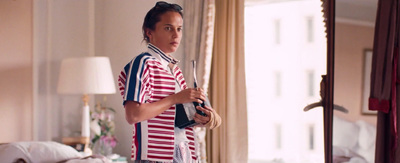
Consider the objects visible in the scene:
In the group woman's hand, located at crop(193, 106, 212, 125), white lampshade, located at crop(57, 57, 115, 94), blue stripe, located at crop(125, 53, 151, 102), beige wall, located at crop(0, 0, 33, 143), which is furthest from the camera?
white lampshade, located at crop(57, 57, 115, 94)

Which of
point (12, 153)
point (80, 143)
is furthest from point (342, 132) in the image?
point (80, 143)

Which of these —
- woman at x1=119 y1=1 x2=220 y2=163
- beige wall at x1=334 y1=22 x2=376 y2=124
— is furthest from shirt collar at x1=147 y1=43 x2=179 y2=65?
beige wall at x1=334 y1=22 x2=376 y2=124

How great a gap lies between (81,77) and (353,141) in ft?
8.21

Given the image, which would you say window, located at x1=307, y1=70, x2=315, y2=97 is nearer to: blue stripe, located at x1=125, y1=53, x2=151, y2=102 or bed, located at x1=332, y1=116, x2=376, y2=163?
bed, located at x1=332, y1=116, x2=376, y2=163

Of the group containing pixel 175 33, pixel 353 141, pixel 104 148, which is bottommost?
pixel 104 148

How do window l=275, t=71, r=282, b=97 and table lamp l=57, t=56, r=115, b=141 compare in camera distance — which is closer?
table lamp l=57, t=56, r=115, b=141

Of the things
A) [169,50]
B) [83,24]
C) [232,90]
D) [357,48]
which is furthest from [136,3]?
[169,50]

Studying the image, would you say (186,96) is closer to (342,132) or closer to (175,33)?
(175,33)

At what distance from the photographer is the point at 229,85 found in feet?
16.2

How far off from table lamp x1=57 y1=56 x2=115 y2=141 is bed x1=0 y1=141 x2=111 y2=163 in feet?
2.89

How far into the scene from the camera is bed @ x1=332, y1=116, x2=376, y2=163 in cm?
285

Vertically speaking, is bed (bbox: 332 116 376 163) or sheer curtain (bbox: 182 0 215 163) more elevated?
sheer curtain (bbox: 182 0 215 163)

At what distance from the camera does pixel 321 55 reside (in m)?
9.78

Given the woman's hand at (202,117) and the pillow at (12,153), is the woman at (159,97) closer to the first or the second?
the woman's hand at (202,117)
